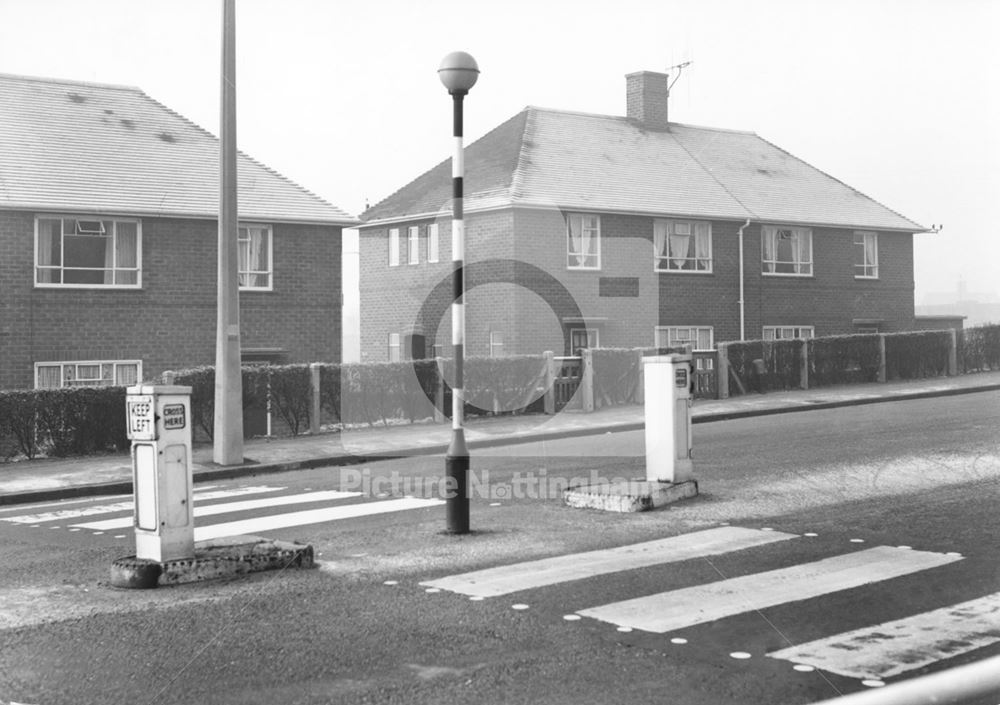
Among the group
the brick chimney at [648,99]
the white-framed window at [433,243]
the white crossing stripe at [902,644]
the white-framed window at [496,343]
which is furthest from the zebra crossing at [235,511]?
the brick chimney at [648,99]

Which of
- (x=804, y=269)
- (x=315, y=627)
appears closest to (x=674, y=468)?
(x=315, y=627)

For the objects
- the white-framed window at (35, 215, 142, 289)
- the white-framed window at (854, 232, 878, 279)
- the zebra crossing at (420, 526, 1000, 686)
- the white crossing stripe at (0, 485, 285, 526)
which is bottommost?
the white crossing stripe at (0, 485, 285, 526)

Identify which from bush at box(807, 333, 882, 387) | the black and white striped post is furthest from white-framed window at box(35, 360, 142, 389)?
the black and white striped post

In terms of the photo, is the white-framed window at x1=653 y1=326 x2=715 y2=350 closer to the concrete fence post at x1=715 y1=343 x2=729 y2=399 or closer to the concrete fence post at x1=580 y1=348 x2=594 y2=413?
the concrete fence post at x1=715 y1=343 x2=729 y2=399

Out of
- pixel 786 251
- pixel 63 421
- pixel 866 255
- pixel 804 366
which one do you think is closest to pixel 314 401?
pixel 63 421

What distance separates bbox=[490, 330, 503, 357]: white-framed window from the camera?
30.7m

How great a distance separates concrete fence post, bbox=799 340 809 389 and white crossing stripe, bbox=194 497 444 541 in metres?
16.6

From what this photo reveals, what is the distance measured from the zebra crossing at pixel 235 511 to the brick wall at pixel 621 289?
1740 centimetres

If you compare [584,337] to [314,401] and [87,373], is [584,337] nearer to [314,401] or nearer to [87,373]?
[314,401]

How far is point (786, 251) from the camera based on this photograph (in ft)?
120

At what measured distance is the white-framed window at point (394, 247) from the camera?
117 feet

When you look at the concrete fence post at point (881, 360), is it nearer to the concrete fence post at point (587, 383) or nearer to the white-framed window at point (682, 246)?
the white-framed window at point (682, 246)

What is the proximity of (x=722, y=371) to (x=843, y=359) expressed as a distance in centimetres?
416

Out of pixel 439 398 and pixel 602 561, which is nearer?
pixel 602 561
